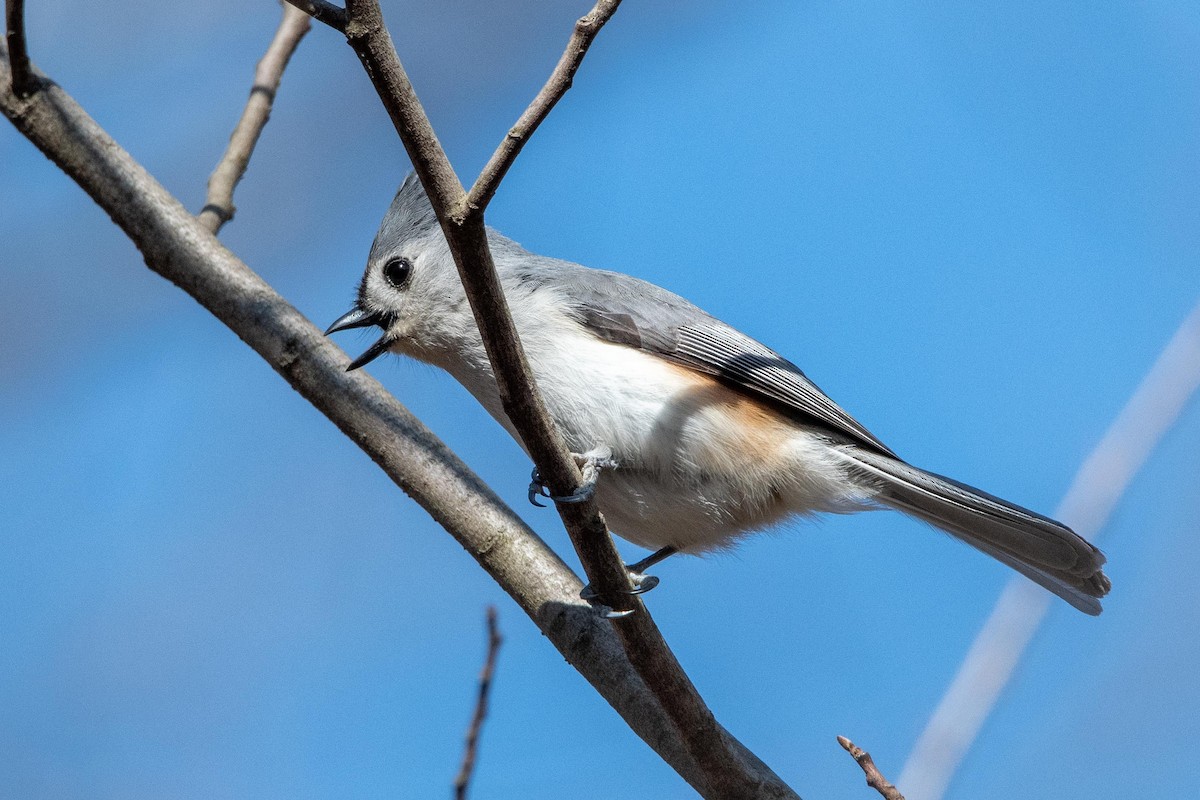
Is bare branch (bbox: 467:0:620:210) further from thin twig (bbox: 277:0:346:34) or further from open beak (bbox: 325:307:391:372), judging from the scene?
open beak (bbox: 325:307:391:372)

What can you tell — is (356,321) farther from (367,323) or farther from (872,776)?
(872,776)

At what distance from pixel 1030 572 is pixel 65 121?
265cm

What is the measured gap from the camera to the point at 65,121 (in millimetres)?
2715

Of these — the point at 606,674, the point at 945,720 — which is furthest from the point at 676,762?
the point at 945,720

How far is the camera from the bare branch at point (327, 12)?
1.56 m

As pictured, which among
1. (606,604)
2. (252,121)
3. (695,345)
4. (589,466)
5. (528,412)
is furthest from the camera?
(252,121)

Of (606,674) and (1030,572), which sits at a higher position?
(1030,572)

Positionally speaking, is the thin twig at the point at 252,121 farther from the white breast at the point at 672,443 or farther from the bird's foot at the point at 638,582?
A: the bird's foot at the point at 638,582

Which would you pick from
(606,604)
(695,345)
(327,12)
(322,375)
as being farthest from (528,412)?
(695,345)

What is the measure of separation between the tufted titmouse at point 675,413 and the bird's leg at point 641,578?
0.03 ft

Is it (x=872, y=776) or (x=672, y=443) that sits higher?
(x=672, y=443)

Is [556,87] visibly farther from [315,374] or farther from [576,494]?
[315,374]

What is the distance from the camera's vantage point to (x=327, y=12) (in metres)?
1.57

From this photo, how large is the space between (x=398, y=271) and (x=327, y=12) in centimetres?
144
